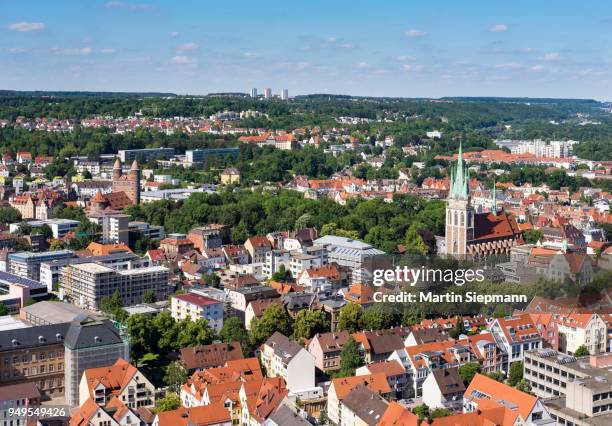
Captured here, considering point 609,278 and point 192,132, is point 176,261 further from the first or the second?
point 192,132

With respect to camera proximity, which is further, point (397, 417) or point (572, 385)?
point (572, 385)

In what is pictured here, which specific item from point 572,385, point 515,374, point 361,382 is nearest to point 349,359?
point 361,382

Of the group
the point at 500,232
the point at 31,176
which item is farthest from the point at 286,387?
the point at 31,176

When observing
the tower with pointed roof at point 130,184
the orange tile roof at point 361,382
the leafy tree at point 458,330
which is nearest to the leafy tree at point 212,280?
the leafy tree at point 458,330

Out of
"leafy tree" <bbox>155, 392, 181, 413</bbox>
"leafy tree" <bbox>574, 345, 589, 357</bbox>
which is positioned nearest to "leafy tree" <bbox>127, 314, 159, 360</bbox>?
"leafy tree" <bbox>155, 392, 181, 413</bbox>

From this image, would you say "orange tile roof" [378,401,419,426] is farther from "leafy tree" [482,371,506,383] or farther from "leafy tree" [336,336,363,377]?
"leafy tree" [482,371,506,383]

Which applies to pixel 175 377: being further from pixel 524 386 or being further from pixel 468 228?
pixel 468 228
